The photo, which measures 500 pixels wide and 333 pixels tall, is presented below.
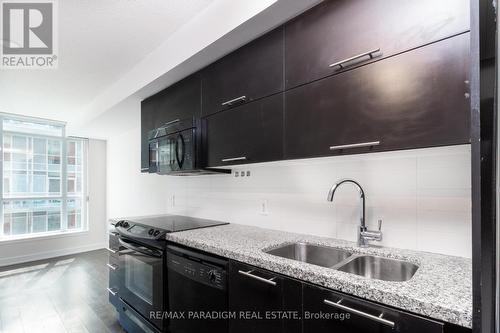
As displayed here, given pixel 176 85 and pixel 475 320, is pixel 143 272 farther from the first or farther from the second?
pixel 475 320

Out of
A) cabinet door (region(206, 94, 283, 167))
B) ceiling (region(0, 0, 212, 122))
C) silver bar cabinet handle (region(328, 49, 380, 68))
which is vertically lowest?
cabinet door (region(206, 94, 283, 167))

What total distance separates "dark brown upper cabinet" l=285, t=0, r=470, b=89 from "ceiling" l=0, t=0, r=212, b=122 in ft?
2.33

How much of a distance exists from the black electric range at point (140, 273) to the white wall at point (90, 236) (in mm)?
2865

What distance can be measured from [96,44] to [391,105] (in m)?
2.15

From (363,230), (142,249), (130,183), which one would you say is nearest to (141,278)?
(142,249)

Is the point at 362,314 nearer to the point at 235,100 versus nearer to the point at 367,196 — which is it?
the point at 367,196

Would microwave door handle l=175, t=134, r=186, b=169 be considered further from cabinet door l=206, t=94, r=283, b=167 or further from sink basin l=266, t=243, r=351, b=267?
sink basin l=266, t=243, r=351, b=267

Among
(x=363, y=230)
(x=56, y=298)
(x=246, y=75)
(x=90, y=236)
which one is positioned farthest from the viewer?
(x=90, y=236)

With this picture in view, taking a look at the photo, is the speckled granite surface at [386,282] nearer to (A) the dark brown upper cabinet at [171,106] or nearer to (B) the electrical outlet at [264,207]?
(B) the electrical outlet at [264,207]

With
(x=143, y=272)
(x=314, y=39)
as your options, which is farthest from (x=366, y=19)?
(x=143, y=272)

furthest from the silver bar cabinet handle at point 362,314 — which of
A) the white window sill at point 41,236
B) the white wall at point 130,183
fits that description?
the white window sill at point 41,236

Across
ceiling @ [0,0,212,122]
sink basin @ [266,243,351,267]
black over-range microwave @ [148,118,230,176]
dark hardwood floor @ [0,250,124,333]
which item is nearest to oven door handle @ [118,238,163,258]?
black over-range microwave @ [148,118,230,176]

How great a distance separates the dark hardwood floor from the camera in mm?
2359

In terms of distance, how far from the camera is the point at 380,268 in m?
1.36
